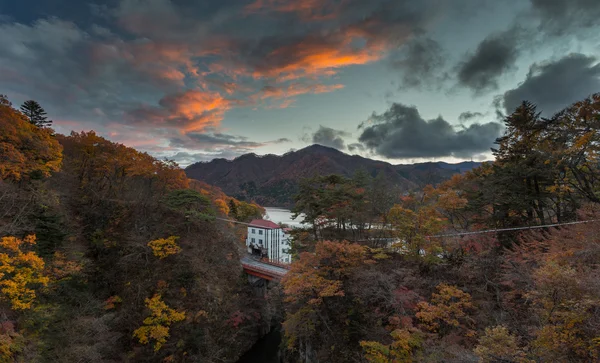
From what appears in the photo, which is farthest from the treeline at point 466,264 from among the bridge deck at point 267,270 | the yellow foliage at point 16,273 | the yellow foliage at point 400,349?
the yellow foliage at point 16,273

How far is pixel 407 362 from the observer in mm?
10445

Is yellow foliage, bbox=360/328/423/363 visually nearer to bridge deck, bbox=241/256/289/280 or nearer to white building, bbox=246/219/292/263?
bridge deck, bbox=241/256/289/280

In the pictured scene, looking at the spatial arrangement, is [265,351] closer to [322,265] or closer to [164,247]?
[164,247]

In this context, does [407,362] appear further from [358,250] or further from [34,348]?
[34,348]

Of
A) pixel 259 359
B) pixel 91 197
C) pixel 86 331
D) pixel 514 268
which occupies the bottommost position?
pixel 259 359

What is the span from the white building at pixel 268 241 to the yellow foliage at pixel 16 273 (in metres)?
27.8

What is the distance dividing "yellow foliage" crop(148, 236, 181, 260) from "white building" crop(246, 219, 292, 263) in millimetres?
18686

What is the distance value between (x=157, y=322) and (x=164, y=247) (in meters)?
5.41

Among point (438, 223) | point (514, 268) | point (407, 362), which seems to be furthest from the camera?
point (438, 223)

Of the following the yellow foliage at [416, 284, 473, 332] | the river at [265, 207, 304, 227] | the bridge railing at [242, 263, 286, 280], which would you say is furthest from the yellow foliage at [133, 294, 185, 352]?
the river at [265, 207, 304, 227]

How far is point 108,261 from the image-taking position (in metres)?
20.0

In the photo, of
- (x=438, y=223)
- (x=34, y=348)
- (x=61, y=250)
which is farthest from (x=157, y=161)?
(x=438, y=223)

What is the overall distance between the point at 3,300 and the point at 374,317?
1832 cm

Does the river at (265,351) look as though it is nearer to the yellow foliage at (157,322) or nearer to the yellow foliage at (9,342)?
the yellow foliage at (157,322)
